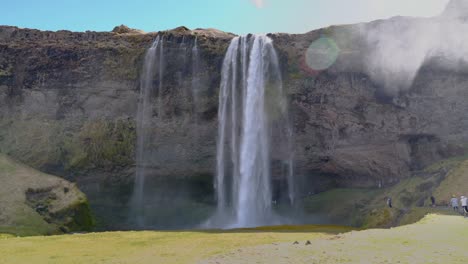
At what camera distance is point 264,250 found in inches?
693

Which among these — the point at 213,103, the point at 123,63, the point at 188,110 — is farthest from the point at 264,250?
the point at 123,63

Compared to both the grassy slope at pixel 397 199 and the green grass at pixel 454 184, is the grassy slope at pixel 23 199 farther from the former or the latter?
the green grass at pixel 454 184

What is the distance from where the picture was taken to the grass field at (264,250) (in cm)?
1485

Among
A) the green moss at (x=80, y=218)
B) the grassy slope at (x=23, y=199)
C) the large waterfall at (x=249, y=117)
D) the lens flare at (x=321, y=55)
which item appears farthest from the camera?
the lens flare at (x=321, y=55)

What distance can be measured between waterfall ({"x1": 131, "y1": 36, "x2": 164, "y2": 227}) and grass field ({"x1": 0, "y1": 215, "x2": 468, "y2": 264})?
25.7 m

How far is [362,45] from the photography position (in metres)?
47.6

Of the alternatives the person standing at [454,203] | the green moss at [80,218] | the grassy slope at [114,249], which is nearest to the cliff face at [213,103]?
the green moss at [80,218]

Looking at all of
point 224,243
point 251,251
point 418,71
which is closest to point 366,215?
point 418,71

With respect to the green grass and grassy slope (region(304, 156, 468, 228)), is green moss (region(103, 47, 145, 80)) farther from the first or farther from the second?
the green grass

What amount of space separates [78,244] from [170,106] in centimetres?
2845

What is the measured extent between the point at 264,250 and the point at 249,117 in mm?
30945

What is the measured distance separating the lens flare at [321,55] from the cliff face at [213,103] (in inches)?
4.4

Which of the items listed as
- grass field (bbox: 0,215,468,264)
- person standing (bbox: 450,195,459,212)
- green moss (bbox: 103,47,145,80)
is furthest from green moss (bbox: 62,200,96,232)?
person standing (bbox: 450,195,459,212)

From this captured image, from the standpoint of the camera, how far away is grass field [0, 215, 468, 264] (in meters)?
14.9
